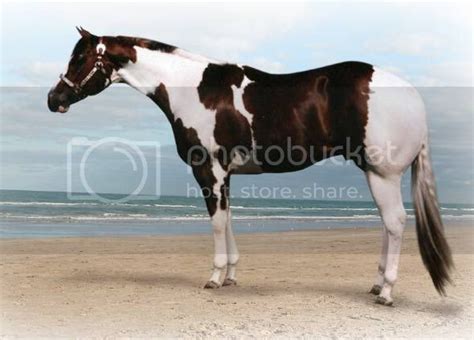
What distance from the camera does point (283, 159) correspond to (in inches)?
186

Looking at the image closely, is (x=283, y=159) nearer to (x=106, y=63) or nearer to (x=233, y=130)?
(x=233, y=130)

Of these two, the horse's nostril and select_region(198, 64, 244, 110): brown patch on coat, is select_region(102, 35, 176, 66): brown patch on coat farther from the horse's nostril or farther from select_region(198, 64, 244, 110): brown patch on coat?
the horse's nostril

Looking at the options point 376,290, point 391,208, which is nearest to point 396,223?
point 391,208

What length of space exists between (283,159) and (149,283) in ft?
6.92

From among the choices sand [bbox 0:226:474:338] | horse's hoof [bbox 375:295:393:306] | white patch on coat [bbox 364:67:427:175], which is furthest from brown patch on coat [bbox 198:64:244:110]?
horse's hoof [bbox 375:295:393:306]

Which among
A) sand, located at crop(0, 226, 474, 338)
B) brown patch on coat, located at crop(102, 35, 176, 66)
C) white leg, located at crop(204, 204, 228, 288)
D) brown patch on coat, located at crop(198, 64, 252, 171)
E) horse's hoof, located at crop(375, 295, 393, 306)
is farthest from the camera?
brown patch on coat, located at crop(102, 35, 176, 66)

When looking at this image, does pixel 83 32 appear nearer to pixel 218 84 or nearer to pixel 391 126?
pixel 218 84

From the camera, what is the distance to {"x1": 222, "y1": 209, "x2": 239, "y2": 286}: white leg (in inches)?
198

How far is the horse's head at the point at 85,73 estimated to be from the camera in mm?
5035

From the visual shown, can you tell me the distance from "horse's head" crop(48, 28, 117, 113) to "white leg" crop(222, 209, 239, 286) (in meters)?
1.79

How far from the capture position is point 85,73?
505cm

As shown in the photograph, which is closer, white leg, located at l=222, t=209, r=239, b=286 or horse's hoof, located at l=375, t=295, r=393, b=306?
horse's hoof, located at l=375, t=295, r=393, b=306

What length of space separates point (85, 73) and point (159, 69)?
71 centimetres

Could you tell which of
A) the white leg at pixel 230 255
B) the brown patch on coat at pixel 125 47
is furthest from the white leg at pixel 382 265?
the brown patch on coat at pixel 125 47
